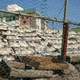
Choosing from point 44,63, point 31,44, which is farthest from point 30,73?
point 31,44

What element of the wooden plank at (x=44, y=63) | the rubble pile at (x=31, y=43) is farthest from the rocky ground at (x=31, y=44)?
the wooden plank at (x=44, y=63)

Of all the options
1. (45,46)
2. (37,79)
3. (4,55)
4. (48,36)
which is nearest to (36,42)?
(45,46)

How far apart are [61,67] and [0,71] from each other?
1.33m

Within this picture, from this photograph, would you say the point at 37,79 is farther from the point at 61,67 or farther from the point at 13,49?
the point at 13,49

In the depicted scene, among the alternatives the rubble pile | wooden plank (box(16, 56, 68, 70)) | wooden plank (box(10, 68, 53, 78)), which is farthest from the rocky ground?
wooden plank (box(10, 68, 53, 78))

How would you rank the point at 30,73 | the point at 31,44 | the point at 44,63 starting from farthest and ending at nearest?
the point at 31,44, the point at 44,63, the point at 30,73

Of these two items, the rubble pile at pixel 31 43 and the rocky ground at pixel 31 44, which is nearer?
the rocky ground at pixel 31 44

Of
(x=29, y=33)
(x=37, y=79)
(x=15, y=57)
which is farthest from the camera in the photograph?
(x=29, y=33)

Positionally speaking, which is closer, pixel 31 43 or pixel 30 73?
pixel 30 73

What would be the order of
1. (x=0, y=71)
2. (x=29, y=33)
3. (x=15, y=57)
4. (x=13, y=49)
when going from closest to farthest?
(x=0, y=71), (x=15, y=57), (x=13, y=49), (x=29, y=33)

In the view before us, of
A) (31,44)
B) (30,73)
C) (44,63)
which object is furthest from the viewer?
(31,44)

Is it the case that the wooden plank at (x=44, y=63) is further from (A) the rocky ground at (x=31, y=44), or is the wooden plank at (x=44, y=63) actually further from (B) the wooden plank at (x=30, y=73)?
(A) the rocky ground at (x=31, y=44)

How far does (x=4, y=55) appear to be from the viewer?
26.5 ft

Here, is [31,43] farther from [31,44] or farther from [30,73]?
[30,73]
